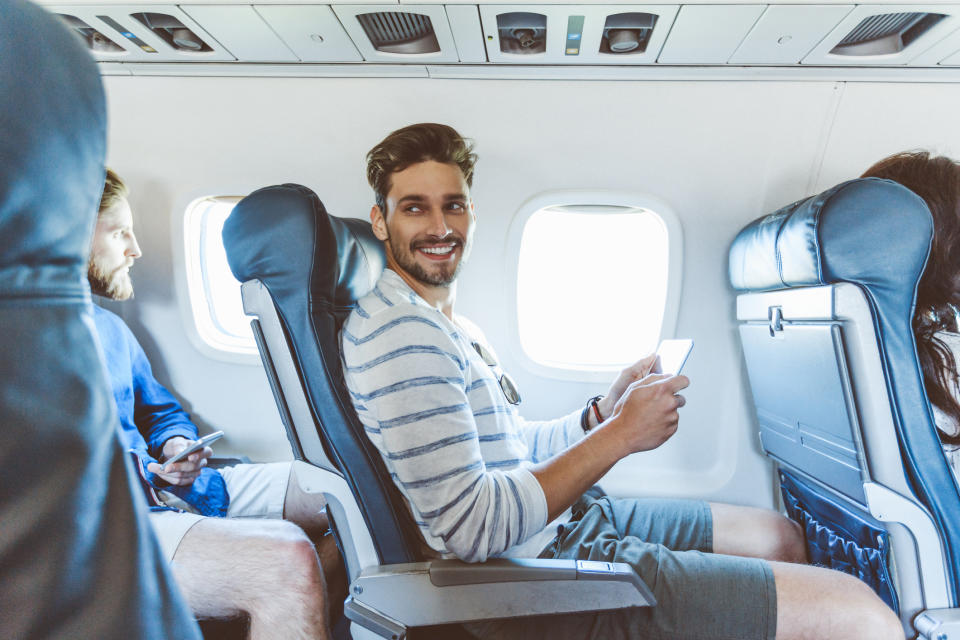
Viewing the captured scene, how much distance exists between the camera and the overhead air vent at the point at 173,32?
1904mm

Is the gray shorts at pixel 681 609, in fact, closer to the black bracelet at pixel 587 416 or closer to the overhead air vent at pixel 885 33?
the black bracelet at pixel 587 416

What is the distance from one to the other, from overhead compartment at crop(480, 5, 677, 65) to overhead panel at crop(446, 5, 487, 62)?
25 mm

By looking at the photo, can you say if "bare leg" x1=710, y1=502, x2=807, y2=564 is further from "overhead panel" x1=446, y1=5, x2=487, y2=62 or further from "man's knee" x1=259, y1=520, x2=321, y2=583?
"overhead panel" x1=446, y1=5, x2=487, y2=62

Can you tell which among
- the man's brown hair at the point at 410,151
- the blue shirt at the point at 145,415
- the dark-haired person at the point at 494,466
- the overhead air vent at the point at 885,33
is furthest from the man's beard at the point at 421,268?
the overhead air vent at the point at 885,33

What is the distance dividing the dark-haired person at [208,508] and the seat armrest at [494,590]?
436 mm

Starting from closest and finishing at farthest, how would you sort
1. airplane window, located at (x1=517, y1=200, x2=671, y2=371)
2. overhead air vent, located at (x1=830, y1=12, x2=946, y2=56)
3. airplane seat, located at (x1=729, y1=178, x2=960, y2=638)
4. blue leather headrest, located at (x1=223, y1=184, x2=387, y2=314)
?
blue leather headrest, located at (x1=223, y1=184, x2=387, y2=314) < airplane seat, located at (x1=729, y1=178, x2=960, y2=638) < overhead air vent, located at (x1=830, y1=12, x2=946, y2=56) < airplane window, located at (x1=517, y1=200, x2=671, y2=371)

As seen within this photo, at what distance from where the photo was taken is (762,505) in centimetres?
242

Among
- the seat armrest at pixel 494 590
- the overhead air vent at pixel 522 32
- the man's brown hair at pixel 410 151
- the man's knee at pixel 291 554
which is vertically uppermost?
the overhead air vent at pixel 522 32

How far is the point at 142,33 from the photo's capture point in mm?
1956

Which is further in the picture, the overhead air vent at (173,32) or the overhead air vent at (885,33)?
the overhead air vent at (173,32)

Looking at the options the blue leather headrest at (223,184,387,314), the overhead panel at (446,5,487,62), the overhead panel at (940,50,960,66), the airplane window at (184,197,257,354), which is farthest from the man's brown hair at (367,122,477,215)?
the overhead panel at (940,50,960,66)

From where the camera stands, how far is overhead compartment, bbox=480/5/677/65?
171 cm

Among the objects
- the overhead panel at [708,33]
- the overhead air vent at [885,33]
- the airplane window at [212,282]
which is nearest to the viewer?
the overhead panel at [708,33]

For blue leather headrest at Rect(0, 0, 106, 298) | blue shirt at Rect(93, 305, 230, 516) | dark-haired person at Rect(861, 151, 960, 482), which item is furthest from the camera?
blue shirt at Rect(93, 305, 230, 516)
